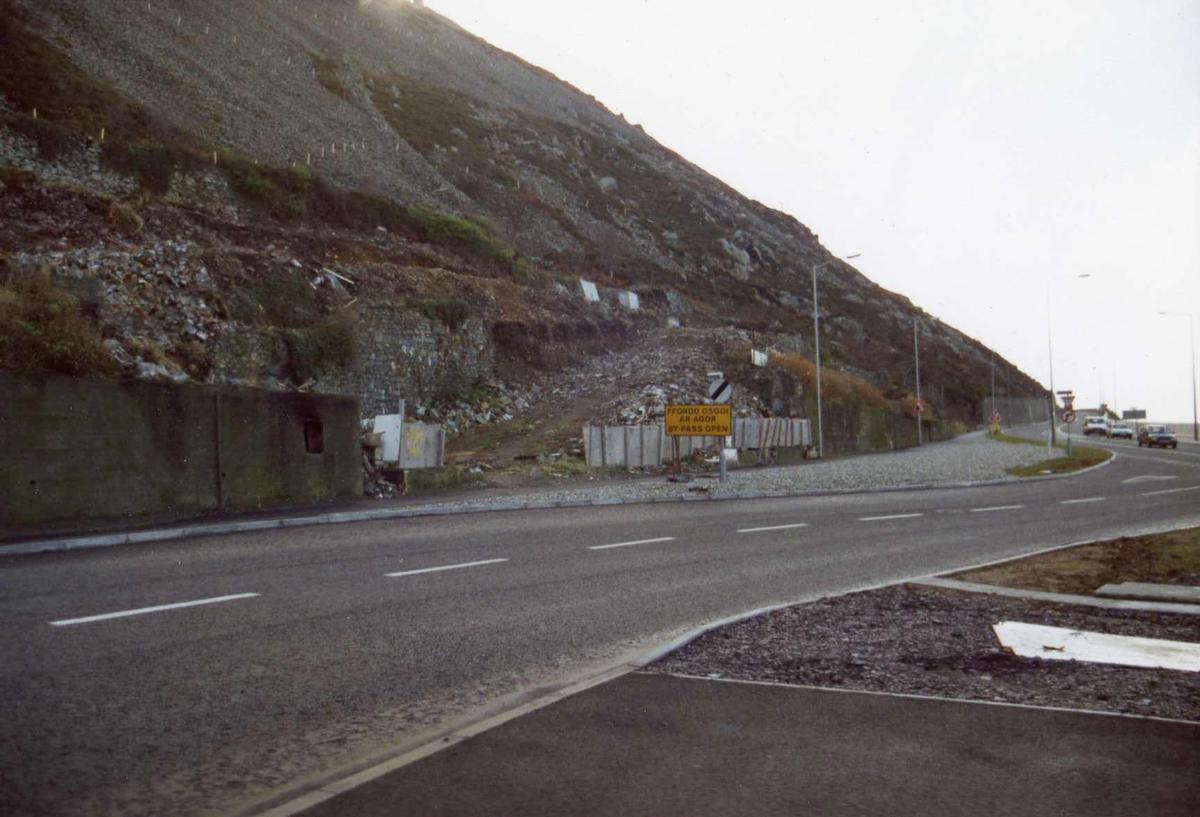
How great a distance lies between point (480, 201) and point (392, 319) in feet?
109

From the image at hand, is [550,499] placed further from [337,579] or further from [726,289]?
[726,289]

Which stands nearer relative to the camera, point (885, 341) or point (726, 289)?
point (726, 289)

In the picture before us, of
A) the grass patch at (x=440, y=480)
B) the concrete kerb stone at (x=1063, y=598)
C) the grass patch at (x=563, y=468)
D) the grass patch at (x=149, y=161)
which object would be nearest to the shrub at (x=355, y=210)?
the grass patch at (x=149, y=161)

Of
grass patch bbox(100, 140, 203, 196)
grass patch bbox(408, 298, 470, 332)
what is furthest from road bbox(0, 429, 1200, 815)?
grass patch bbox(100, 140, 203, 196)

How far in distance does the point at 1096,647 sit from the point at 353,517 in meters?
13.1

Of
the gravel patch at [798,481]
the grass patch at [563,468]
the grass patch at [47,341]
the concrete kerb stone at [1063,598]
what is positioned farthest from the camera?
the grass patch at [563,468]

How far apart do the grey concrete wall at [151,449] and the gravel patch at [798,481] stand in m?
2.92

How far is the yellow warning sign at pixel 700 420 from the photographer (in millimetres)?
25625

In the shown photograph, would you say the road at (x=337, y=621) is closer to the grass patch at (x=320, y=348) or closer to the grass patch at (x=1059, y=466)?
the grass patch at (x=1059, y=466)

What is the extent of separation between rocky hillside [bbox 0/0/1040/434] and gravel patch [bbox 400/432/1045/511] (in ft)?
30.2

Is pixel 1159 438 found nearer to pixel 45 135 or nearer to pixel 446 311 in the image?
pixel 446 311

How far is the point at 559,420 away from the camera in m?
38.0

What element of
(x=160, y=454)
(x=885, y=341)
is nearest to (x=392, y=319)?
(x=160, y=454)

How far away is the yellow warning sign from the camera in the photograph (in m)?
25.6
